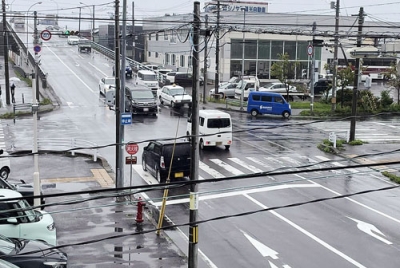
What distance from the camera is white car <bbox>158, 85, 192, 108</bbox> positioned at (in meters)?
43.2

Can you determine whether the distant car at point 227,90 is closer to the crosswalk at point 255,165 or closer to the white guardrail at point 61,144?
the white guardrail at point 61,144

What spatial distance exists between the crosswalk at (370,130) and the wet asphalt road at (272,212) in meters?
2.41

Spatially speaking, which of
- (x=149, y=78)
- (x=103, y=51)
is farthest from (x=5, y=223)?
(x=103, y=51)

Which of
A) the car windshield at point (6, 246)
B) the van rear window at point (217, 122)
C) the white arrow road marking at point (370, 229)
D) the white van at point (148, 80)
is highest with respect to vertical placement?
the white van at point (148, 80)

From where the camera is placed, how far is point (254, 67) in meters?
64.0

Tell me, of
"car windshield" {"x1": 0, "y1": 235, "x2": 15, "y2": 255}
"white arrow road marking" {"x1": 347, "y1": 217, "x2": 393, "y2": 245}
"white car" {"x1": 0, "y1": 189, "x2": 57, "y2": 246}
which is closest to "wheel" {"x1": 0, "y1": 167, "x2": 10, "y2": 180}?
"white car" {"x1": 0, "y1": 189, "x2": 57, "y2": 246}

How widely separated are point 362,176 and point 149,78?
1275 inches

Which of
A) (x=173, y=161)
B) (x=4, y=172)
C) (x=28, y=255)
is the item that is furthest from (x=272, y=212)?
(x=4, y=172)

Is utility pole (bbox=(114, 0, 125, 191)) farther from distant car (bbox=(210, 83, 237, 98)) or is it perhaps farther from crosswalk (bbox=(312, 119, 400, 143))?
distant car (bbox=(210, 83, 237, 98))

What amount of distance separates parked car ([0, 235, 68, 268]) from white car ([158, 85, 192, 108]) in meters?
29.8

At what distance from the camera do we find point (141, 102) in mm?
39250

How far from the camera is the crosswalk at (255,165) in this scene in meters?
23.6

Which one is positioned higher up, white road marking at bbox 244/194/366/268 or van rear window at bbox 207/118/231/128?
van rear window at bbox 207/118/231/128

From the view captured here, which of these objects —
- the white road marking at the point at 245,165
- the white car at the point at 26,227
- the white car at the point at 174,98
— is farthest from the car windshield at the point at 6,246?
the white car at the point at 174,98
